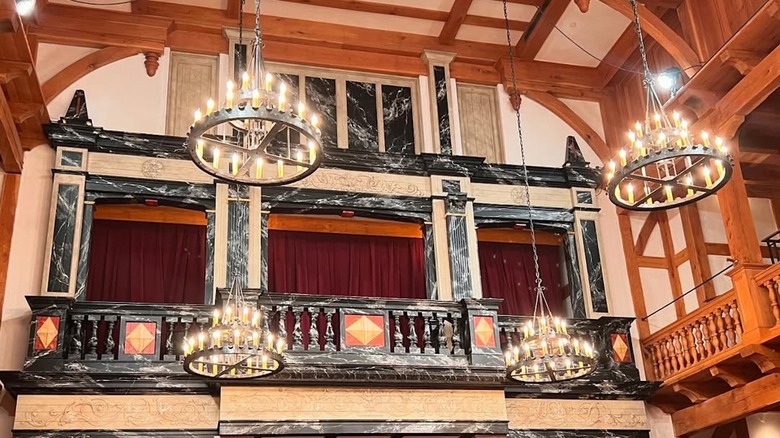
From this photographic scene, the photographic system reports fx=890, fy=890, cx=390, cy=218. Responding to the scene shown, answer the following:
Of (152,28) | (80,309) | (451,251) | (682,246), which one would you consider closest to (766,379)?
(682,246)

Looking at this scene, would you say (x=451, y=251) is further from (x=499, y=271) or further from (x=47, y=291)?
(x=47, y=291)

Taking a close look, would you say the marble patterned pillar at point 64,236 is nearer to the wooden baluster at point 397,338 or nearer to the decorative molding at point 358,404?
the decorative molding at point 358,404

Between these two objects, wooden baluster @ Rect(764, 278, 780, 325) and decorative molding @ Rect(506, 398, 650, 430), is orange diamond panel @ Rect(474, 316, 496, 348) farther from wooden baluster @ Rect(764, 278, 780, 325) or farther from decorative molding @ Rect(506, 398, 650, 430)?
wooden baluster @ Rect(764, 278, 780, 325)

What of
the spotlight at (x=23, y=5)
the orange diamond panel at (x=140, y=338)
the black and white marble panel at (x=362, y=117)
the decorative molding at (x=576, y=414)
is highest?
the black and white marble panel at (x=362, y=117)

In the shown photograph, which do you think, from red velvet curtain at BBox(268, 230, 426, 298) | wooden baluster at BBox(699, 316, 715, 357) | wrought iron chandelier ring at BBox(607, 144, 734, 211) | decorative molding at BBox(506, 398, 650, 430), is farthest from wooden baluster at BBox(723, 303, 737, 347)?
red velvet curtain at BBox(268, 230, 426, 298)

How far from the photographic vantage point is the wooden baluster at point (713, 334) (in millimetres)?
10273

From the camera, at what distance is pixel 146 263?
1162 centimetres

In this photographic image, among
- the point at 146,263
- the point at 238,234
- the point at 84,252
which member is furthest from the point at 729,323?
the point at 84,252

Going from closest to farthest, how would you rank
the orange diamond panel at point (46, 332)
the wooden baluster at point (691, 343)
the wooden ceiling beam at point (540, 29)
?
the orange diamond panel at point (46, 332)
the wooden baluster at point (691, 343)
the wooden ceiling beam at point (540, 29)

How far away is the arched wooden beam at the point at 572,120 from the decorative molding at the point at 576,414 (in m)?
3.70

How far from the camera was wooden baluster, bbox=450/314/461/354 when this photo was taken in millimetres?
10609

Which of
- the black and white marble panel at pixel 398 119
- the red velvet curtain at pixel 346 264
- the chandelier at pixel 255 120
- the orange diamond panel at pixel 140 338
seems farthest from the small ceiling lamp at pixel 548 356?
the orange diamond panel at pixel 140 338

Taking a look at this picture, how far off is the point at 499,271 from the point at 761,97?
451cm

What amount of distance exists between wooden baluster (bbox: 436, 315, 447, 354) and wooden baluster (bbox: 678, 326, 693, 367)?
9.80 ft
